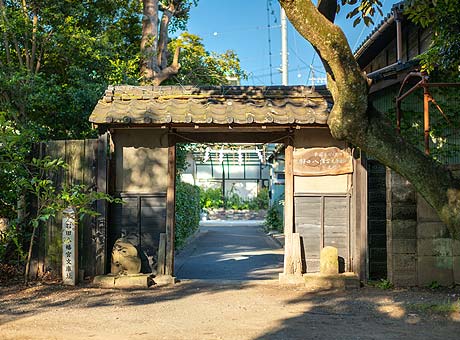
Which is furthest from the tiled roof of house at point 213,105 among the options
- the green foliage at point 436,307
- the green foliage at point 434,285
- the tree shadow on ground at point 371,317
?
the green foliage at point 436,307

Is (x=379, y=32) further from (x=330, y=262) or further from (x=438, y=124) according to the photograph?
(x=330, y=262)

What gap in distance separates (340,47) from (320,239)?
4.97 meters

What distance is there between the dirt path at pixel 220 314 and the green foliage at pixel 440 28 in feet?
13.2

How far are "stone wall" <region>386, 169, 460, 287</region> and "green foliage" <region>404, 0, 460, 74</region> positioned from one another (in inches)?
86.4

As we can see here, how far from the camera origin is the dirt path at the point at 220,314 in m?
6.68

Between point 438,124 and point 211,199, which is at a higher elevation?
point 438,124

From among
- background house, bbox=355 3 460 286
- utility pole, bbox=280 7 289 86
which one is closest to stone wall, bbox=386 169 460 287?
background house, bbox=355 3 460 286

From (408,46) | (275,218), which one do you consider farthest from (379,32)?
(275,218)

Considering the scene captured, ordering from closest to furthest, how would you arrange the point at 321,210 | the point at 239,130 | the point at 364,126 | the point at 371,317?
1. the point at 364,126
2. the point at 371,317
3. the point at 321,210
4. the point at 239,130

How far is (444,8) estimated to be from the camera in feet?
31.0

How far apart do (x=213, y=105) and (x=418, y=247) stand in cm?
447

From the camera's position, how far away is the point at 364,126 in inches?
249

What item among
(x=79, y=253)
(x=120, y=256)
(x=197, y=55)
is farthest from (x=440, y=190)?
(x=197, y=55)

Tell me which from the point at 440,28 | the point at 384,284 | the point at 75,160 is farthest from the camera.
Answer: the point at 75,160
